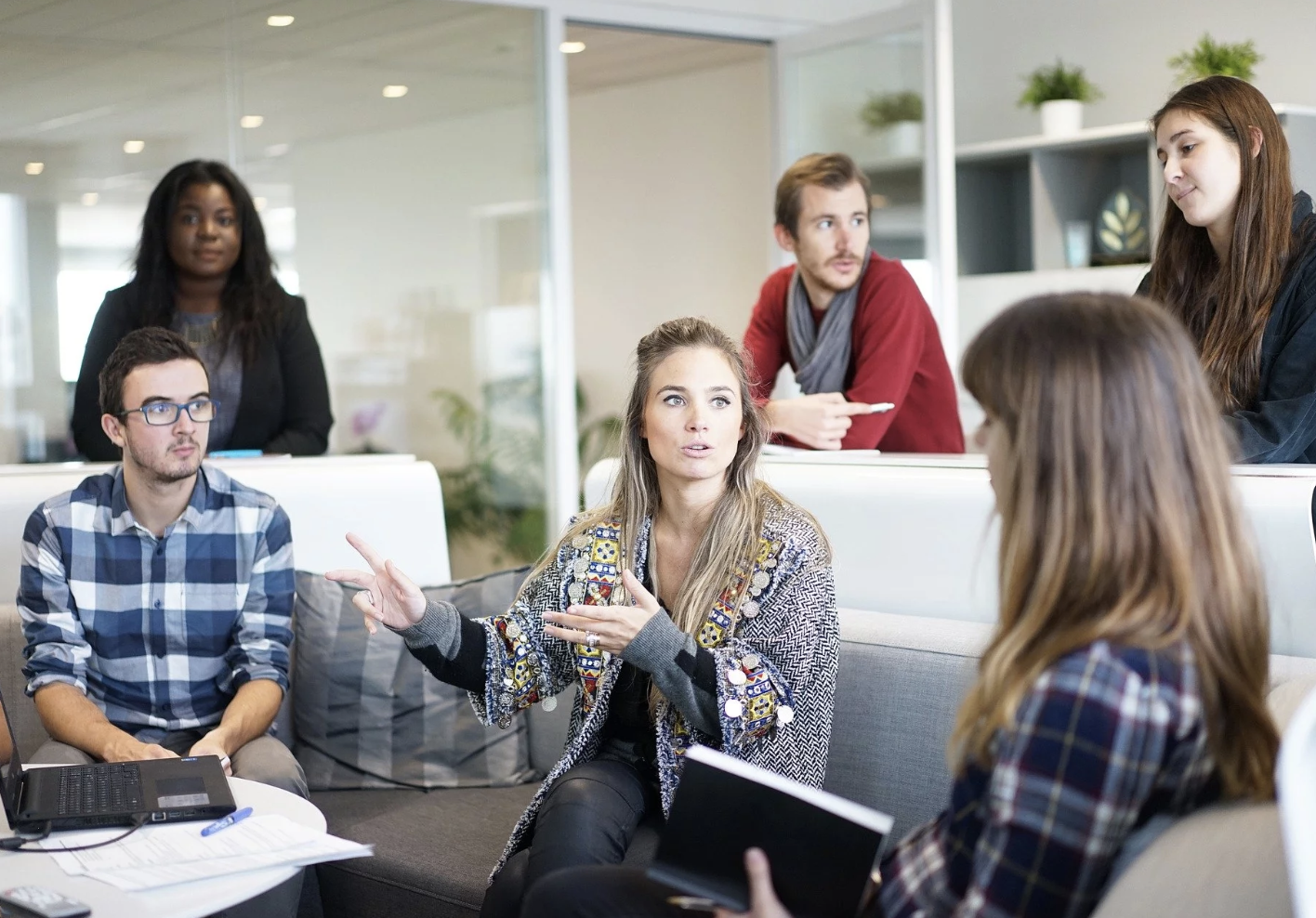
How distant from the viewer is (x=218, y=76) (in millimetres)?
4344

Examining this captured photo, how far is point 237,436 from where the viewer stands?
3479 mm

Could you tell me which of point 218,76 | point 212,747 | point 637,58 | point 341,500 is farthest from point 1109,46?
point 212,747

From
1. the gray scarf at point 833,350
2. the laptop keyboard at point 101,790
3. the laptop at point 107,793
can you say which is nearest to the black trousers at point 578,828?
the laptop at point 107,793

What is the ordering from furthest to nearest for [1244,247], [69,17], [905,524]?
[69,17] < [905,524] < [1244,247]

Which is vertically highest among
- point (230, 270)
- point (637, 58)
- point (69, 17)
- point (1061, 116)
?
point (637, 58)

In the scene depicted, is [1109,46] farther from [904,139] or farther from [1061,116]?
[904,139]

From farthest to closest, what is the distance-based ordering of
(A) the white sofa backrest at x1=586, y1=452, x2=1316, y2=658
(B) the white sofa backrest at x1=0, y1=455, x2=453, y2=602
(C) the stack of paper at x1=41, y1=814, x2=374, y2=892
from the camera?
(B) the white sofa backrest at x1=0, y1=455, x2=453, y2=602 → (A) the white sofa backrest at x1=586, y1=452, x2=1316, y2=658 → (C) the stack of paper at x1=41, y1=814, x2=374, y2=892

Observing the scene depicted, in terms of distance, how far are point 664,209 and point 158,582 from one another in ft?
16.7

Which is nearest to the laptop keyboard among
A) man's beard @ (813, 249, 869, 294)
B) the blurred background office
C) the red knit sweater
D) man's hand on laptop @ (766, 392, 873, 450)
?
man's hand on laptop @ (766, 392, 873, 450)

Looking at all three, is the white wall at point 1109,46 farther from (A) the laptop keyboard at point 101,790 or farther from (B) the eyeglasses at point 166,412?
(A) the laptop keyboard at point 101,790

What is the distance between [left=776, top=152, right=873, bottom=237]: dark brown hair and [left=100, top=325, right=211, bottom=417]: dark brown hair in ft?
4.24

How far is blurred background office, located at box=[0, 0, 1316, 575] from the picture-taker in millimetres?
4145

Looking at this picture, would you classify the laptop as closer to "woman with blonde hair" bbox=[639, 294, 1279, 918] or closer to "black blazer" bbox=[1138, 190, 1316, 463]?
"woman with blonde hair" bbox=[639, 294, 1279, 918]

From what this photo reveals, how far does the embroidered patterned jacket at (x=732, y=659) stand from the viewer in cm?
192
